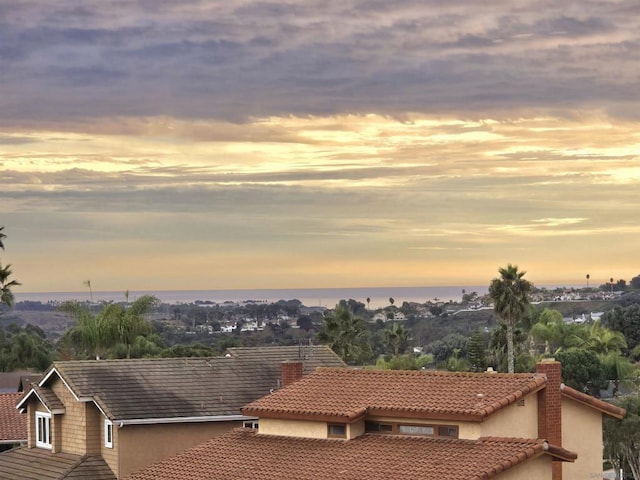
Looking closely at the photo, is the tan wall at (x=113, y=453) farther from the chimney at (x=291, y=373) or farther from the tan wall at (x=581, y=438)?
the tan wall at (x=581, y=438)

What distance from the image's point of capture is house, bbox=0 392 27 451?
59125 millimetres

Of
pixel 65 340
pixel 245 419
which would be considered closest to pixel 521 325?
pixel 65 340

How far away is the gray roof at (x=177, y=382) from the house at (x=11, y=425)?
1374 centimetres

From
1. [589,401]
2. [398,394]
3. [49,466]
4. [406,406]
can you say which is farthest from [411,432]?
[49,466]

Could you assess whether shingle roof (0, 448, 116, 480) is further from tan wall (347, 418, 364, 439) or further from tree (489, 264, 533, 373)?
tree (489, 264, 533, 373)

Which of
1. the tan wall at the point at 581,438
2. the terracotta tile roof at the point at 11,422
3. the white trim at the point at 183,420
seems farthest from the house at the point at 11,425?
the tan wall at the point at 581,438

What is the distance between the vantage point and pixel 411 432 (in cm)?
3644

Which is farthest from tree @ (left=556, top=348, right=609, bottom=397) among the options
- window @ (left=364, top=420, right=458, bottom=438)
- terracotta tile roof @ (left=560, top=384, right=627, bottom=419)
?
window @ (left=364, top=420, right=458, bottom=438)

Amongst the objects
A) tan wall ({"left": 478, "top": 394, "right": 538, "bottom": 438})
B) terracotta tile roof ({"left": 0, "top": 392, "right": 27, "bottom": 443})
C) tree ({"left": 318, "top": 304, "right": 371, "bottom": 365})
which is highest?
tree ({"left": 318, "top": 304, "right": 371, "bottom": 365})

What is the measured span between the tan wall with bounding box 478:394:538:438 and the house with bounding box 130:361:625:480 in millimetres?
28

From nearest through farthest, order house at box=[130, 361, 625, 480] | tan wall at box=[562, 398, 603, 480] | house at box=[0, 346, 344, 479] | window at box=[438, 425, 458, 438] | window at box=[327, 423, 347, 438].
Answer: house at box=[130, 361, 625, 480] → window at box=[438, 425, 458, 438] → window at box=[327, 423, 347, 438] → tan wall at box=[562, 398, 603, 480] → house at box=[0, 346, 344, 479]

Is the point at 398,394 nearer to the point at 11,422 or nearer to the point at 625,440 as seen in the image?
the point at 11,422

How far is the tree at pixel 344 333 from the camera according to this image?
296ft

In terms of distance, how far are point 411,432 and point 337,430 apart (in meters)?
2.32
